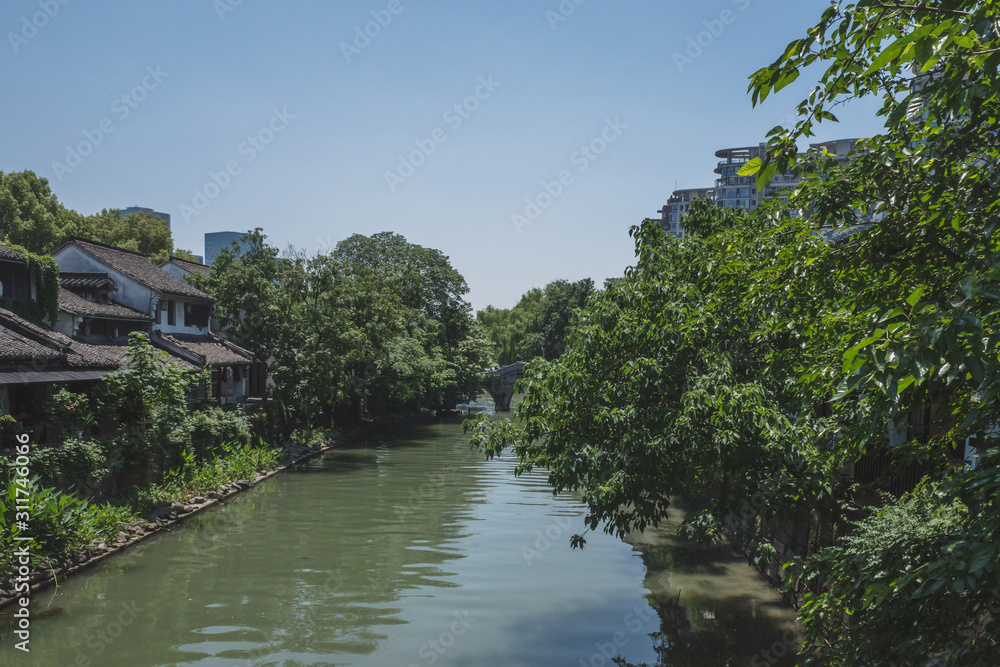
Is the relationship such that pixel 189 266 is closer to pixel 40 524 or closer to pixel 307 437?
pixel 307 437

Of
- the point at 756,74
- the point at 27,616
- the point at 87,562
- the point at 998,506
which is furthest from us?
the point at 87,562

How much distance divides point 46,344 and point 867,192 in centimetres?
2132

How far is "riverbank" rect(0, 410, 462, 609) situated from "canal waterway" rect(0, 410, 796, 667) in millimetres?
263

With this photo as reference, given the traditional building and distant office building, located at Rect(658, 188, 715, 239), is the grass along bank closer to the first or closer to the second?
the traditional building

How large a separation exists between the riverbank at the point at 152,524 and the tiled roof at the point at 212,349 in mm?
4414

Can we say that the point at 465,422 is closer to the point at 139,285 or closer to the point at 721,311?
the point at 721,311

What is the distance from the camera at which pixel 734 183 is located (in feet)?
328

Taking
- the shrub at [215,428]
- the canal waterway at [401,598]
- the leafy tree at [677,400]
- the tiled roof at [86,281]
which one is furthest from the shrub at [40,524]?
the tiled roof at [86,281]

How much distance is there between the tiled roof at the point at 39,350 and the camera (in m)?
18.3

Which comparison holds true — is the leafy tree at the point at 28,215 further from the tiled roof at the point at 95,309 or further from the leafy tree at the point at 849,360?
the leafy tree at the point at 849,360

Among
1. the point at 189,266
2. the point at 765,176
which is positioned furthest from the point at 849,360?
the point at 189,266

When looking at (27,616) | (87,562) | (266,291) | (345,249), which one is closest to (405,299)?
(345,249)

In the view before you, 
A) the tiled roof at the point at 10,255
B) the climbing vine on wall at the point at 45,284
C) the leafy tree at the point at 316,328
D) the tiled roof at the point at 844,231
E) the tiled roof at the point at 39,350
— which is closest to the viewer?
the tiled roof at the point at 844,231

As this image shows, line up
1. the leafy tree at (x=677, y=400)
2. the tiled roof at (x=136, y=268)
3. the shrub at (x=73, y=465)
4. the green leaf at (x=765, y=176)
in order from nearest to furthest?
the green leaf at (x=765, y=176) → the leafy tree at (x=677, y=400) → the shrub at (x=73, y=465) → the tiled roof at (x=136, y=268)
